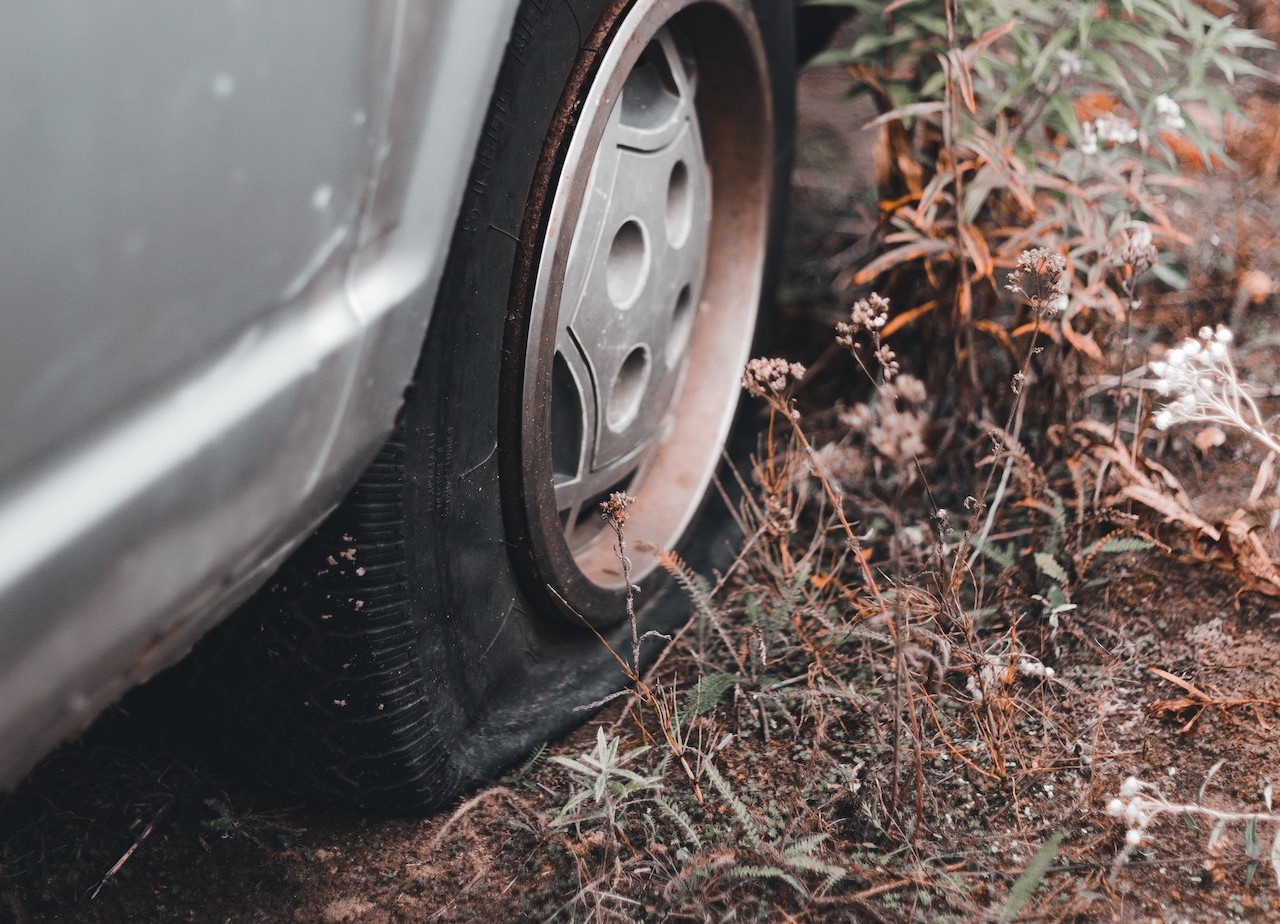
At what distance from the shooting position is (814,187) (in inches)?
106

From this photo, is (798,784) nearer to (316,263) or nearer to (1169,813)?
(1169,813)

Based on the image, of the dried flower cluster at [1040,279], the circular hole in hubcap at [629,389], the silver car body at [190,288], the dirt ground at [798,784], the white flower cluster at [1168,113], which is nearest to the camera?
the silver car body at [190,288]

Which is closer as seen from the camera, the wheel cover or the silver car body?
the silver car body

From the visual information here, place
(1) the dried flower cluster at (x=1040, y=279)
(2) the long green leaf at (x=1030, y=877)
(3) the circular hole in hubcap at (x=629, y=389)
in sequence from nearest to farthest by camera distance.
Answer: (2) the long green leaf at (x=1030, y=877)
(1) the dried flower cluster at (x=1040, y=279)
(3) the circular hole in hubcap at (x=629, y=389)

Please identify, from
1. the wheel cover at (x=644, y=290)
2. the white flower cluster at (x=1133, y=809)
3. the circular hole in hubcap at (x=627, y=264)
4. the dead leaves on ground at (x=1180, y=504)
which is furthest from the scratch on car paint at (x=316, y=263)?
the dead leaves on ground at (x=1180, y=504)

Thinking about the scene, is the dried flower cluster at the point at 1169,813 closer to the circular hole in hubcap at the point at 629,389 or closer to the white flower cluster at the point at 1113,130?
the circular hole in hubcap at the point at 629,389

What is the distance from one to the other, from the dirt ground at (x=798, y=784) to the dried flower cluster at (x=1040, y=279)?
18.1 inches

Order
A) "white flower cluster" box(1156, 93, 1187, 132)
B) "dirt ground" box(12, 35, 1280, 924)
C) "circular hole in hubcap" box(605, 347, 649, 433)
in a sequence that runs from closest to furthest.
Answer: "dirt ground" box(12, 35, 1280, 924), "circular hole in hubcap" box(605, 347, 649, 433), "white flower cluster" box(1156, 93, 1187, 132)

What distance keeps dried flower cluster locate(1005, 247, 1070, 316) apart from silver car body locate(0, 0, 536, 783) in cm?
70

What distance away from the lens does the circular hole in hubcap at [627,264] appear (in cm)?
135

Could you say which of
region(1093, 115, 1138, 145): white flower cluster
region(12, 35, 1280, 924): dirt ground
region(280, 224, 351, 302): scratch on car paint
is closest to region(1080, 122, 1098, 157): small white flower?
region(1093, 115, 1138, 145): white flower cluster

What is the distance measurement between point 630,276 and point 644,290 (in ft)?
0.09

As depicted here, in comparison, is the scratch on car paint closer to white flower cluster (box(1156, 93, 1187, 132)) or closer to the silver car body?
the silver car body

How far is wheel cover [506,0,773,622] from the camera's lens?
3.76 ft
